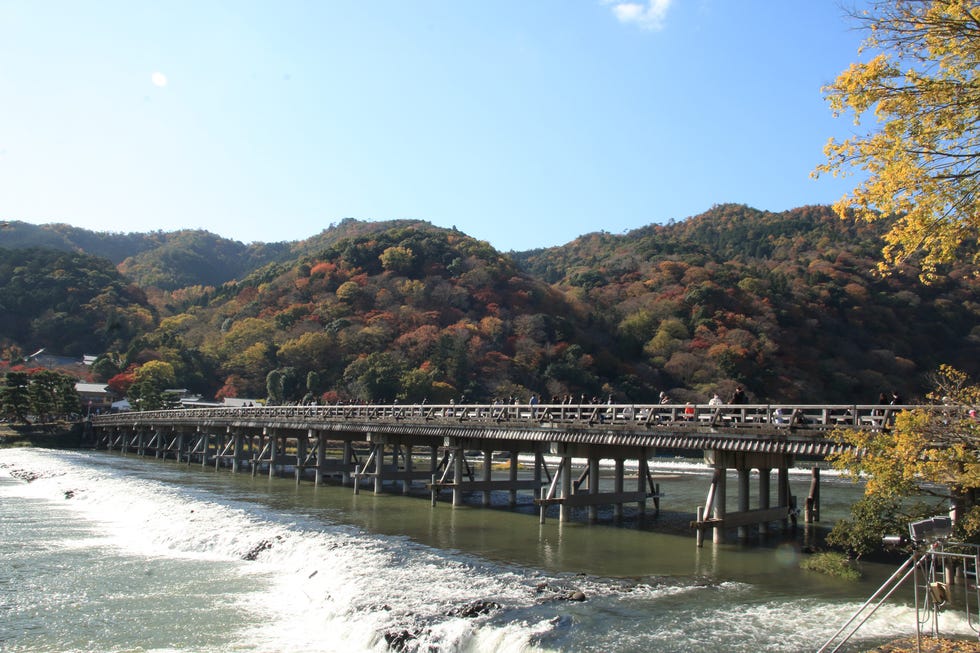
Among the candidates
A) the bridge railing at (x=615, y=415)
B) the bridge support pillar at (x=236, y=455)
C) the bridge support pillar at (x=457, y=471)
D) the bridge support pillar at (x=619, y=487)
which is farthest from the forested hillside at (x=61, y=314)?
the bridge support pillar at (x=619, y=487)

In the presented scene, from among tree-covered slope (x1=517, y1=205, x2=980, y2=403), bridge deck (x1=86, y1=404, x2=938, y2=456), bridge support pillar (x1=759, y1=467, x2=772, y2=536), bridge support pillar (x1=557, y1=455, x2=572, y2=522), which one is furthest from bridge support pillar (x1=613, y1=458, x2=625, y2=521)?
tree-covered slope (x1=517, y1=205, x2=980, y2=403)

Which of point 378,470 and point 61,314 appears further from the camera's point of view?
point 61,314

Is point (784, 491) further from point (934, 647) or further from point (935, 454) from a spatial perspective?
point (934, 647)

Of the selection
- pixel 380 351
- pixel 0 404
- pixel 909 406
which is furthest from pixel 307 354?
pixel 909 406

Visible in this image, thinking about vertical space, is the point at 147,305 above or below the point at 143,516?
above

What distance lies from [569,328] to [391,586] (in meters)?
66.4

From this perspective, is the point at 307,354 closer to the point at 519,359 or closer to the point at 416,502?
the point at 519,359

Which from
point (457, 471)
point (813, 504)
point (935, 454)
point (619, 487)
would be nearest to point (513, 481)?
point (457, 471)

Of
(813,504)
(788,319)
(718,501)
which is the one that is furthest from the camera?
(788,319)

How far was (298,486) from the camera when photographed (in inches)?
1377

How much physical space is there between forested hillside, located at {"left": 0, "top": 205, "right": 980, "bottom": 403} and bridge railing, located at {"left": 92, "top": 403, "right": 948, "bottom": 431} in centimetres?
2711

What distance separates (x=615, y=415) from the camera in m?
21.6

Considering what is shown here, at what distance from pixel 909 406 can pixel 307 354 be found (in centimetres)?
6606

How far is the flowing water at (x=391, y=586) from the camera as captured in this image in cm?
1073
